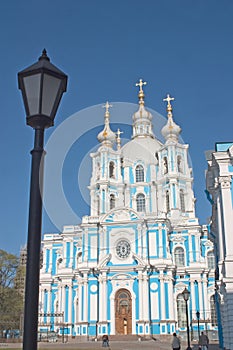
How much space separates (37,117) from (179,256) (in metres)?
41.7

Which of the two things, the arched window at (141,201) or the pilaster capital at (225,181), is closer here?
the pilaster capital at (225,181)

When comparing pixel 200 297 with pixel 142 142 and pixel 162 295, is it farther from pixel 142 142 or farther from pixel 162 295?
pixel 142 142

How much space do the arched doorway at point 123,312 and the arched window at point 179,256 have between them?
6320 millimetres

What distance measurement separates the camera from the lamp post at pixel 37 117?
394cm

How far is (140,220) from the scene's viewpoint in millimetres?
42750

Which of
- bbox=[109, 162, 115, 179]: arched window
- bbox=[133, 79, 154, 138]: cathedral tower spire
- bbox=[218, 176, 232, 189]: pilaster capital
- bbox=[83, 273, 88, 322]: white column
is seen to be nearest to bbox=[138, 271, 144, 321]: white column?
bbox=[83, 273, 88, 322]: white column

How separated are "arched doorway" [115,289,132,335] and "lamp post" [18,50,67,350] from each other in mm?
38028

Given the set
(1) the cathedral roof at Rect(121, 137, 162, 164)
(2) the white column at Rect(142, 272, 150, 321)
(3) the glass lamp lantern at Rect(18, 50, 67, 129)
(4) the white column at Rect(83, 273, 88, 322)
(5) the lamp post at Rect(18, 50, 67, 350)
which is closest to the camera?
(5) the lamp post at Rect(18, 50, 67, 350)

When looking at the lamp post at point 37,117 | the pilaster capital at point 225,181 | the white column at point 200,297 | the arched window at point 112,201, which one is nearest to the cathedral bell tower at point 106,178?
the arched window at point 112,201

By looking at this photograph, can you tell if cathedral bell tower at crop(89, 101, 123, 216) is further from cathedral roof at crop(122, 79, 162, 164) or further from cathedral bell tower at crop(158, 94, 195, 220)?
cathedral bell tower at crop(158, 94, 195, 220)

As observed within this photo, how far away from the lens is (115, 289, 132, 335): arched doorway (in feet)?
131

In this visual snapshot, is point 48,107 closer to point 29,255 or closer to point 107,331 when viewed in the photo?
point 29,255

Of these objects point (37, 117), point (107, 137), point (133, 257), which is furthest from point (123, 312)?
point (37, 117)

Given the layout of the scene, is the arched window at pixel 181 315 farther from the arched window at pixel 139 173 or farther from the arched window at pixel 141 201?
the arched window at pixel 139 173
